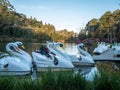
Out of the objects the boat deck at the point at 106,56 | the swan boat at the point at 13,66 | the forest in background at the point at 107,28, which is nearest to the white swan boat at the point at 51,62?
the swan boat at the point at 13,66

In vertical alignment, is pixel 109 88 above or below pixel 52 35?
below

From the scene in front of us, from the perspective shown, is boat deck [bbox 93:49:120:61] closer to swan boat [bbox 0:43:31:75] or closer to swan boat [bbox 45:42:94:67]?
swan boat [bbox 45:42:94:67]

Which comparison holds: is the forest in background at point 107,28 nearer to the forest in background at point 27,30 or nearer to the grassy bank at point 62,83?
the forest in background at point 27,30

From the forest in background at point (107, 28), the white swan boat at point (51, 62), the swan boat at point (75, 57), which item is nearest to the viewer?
the white swan boat at point (51, 62)

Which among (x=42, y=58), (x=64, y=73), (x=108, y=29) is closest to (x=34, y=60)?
(x=42, y=58)

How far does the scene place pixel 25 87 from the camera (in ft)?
15.8

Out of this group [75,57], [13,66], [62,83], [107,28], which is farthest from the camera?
[107,28]

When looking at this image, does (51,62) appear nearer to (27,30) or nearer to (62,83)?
(62,83)

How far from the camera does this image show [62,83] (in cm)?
486

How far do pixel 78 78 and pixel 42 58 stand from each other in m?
9.92

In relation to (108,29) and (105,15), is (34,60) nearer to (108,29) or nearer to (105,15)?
(108,29)

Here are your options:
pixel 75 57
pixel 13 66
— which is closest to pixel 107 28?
pixel 75 57

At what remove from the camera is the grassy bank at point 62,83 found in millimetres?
4844

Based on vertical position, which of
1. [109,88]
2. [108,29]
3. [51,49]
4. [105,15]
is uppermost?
[105,15]
